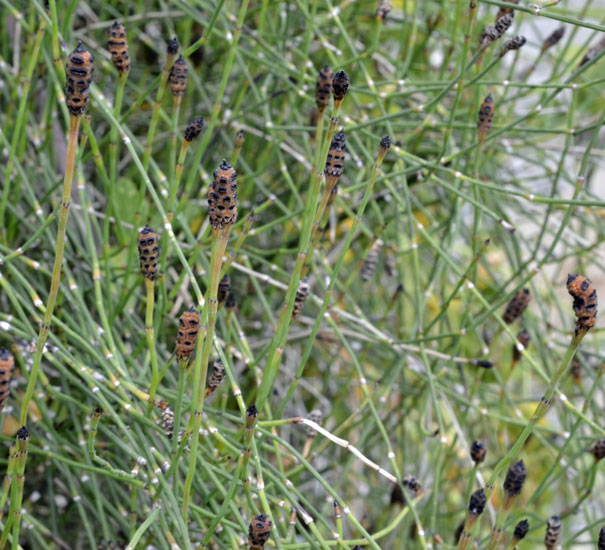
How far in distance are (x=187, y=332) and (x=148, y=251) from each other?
7cm

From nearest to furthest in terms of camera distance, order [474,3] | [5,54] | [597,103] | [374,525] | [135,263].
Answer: [474,3] → [135,263] → [5,54] → [374,525] → [597,103]

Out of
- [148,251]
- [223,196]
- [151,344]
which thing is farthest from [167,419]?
[223,196]

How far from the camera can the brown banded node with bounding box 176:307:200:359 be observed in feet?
1.81

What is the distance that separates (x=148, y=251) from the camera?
57cm

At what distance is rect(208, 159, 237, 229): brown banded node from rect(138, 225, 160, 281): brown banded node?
9 cm

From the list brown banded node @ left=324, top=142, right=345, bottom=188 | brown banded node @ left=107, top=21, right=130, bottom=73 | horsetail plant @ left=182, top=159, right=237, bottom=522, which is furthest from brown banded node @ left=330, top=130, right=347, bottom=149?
brown banded node @ left=107, top=21, right=130, bottom=73

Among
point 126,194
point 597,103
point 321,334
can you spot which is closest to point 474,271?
point 321,334

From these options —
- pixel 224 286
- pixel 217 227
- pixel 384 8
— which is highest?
pixel 384 8

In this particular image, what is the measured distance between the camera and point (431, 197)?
4.75 feet

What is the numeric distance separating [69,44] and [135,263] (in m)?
0.29

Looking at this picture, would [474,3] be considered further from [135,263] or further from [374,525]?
[374,525]

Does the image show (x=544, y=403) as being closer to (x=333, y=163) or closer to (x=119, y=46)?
(x=333, y=163)

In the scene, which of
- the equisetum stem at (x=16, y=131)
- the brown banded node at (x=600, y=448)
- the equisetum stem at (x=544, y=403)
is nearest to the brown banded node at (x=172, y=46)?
the equisetum stem at (x=16, y=131)

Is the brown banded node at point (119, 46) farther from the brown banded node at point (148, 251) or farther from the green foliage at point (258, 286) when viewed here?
the brown banded node at point (148, 251)
